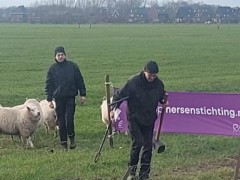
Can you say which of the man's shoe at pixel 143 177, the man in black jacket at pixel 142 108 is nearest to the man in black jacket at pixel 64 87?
the man in black jacket at pixel 142 108

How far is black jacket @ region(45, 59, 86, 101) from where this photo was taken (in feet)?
36.3

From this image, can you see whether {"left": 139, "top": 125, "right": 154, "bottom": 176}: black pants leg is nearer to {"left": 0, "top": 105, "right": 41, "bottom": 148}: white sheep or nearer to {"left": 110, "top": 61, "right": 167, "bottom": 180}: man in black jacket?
{"left": 110, "top": 61, "right": 167, "bottom": 180}: man in black jacket

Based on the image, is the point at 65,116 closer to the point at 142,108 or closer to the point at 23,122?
the point at 23,122

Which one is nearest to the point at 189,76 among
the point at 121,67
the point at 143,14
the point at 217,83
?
the point at 217,83

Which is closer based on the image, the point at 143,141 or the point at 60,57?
the point at 143,141

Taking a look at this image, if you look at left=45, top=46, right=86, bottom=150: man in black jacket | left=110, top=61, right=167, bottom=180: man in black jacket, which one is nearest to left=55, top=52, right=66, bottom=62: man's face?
left=45, top=46, right=86, bottom=150: man in black jacket

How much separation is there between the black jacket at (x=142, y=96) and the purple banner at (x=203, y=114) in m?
1.88

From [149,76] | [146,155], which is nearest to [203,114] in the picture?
Answer: [146,155]

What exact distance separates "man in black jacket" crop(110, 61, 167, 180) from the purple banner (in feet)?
5.92

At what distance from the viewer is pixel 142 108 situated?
8461mm

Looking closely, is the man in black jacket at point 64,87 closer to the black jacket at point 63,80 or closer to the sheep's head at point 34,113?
the black jacket at point 63,80

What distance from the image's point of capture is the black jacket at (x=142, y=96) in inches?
329

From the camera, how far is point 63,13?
16875cm

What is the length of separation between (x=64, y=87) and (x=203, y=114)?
111 inches
